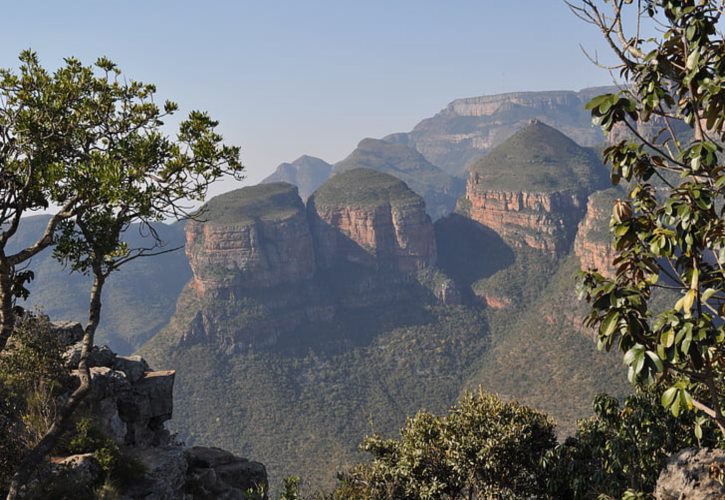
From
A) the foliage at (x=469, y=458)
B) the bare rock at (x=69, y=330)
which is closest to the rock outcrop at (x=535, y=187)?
the foliage at (x=469, y=458)

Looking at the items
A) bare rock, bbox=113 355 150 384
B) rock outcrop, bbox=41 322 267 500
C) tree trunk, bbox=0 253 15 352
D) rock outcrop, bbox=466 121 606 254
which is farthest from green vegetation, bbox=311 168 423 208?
tree trunk, bbox=0 253 15 352

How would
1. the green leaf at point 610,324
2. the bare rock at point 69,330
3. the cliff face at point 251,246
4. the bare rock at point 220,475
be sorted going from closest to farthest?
the green leaf at point 610,324 < the bare rock at point 220,475 < the bare rock at point 69,330 < the cliff face at point 251,246

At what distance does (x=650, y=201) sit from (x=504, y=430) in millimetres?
15329

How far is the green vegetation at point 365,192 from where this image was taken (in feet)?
569

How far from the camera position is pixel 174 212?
15.0 meters

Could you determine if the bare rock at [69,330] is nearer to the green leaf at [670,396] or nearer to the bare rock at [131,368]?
the bare rock at [131,368]

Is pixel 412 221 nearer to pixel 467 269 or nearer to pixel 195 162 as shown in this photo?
pixel 467 269

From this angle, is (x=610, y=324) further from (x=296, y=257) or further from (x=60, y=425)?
(x=296, y=257)

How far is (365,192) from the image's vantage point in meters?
178

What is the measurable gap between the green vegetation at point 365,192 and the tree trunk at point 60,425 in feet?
517

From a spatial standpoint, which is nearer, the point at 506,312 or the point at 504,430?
the point at 504,430

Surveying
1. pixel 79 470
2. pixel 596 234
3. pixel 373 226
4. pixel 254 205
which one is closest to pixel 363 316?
pixel 373 226

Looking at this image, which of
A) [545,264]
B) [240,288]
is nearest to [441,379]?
[545,264]

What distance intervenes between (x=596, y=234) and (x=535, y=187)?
35.9 metres
